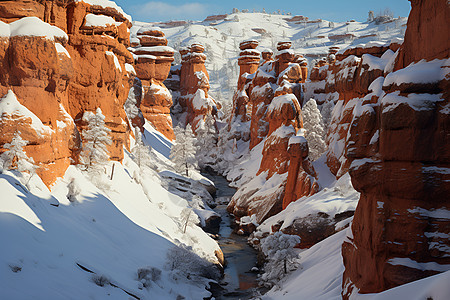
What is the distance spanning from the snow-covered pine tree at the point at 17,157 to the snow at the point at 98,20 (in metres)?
12.7

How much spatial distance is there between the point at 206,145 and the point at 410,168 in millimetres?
61068

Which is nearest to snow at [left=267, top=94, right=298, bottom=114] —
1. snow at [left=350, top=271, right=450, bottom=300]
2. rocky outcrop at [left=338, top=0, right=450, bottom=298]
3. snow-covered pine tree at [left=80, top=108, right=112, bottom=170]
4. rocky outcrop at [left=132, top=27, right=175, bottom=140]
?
snow-covered pine tree at [left=80, top=108, right=112, bottom=170]

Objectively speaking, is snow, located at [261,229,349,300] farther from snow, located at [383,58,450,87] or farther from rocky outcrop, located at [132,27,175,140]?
rocky outcrop, located at [132,27,175,140]

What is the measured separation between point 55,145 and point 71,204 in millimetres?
4059

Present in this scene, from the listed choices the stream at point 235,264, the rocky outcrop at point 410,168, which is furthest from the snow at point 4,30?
the stream at point 235,264

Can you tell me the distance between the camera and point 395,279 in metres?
11.4

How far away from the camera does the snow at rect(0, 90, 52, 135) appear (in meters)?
19.5

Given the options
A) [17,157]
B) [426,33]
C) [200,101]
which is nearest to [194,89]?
[200,101]

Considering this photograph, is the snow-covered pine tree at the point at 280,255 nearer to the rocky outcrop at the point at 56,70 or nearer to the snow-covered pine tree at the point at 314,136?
the rocky outcrop at the point at 56,70

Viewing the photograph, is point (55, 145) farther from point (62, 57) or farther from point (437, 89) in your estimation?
point (437, 89)

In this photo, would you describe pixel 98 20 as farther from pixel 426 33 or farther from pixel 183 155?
pixel 183 155

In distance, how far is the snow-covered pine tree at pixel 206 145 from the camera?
227 feet

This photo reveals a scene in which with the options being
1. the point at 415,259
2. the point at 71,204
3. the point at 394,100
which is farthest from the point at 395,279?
the point at 71,204

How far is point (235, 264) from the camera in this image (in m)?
30.2
